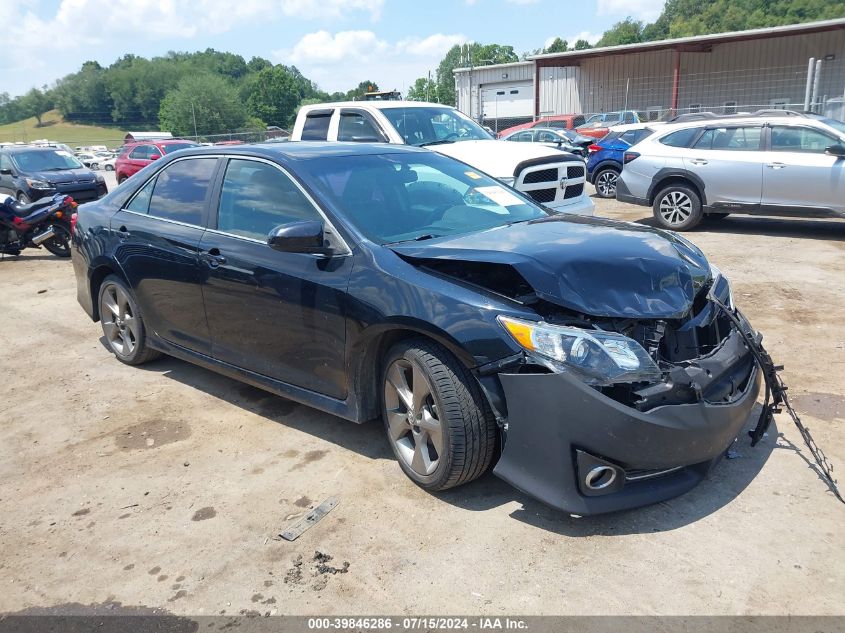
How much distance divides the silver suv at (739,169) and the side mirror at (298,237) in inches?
321

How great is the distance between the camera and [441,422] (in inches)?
128

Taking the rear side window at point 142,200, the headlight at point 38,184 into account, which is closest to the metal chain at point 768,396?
the rear side window at point 142,200

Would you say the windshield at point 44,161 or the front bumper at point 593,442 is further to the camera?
the windshield at point 44,161

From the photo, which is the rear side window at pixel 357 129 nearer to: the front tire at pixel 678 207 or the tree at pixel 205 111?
the front tire at pixel 678 207

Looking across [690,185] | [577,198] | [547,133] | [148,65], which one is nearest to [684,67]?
[547,133]

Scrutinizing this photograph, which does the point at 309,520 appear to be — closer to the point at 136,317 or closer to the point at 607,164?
the point at 136,317

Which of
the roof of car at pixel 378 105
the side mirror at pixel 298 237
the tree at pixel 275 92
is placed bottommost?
the side mirror at pixel 298 237

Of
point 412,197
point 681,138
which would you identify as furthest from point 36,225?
point 681,138

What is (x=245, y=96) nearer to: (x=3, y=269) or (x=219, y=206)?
(x=3, y=269)

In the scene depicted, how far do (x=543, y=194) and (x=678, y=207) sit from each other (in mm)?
3369

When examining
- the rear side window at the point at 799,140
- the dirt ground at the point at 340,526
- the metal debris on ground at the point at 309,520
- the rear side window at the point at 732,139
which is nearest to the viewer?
the dirt ground at the point at 340,526

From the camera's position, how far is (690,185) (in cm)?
1046

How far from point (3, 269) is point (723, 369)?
418 inches

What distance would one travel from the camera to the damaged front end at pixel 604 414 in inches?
115
